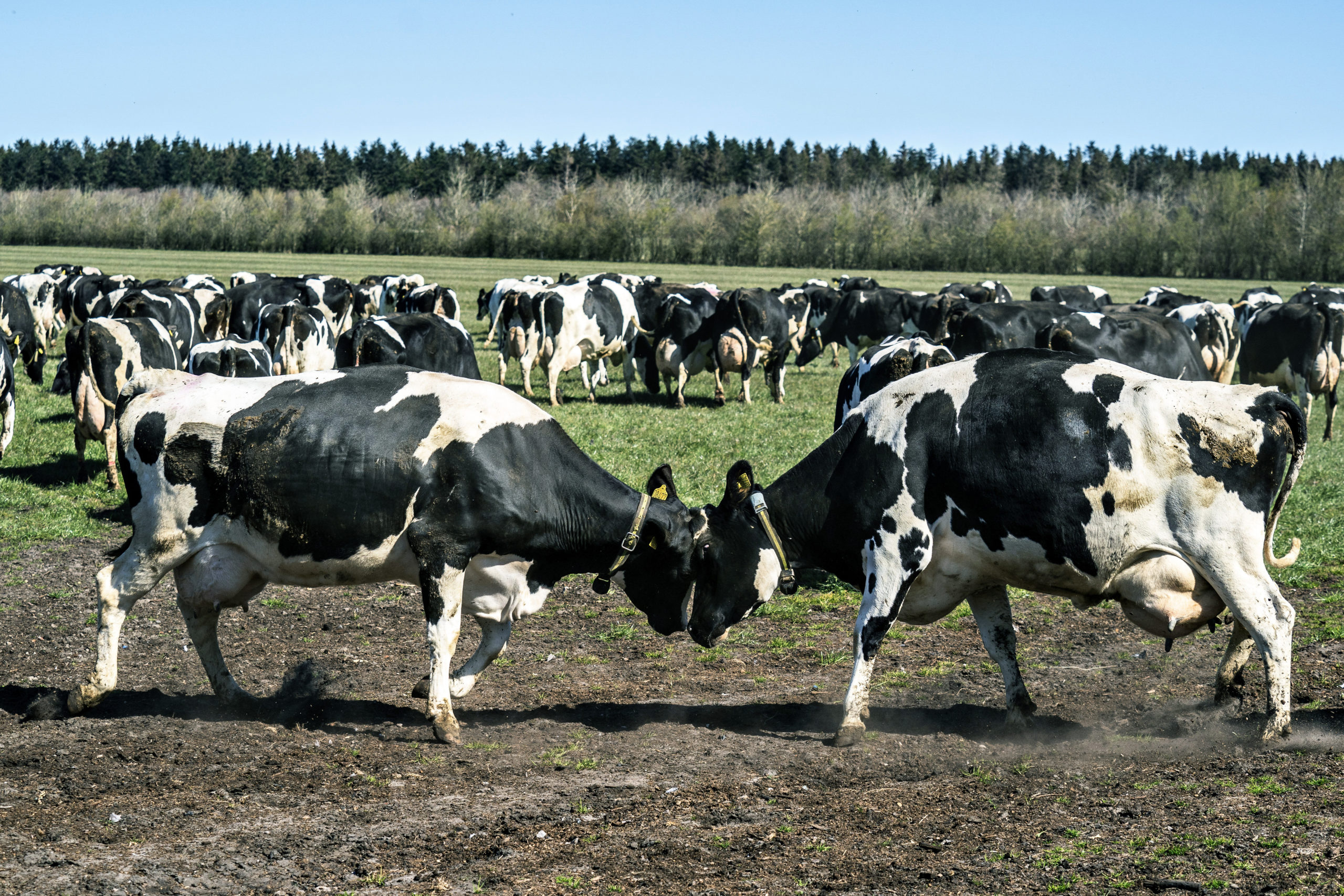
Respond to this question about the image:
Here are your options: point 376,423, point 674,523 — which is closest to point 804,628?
point 674,523

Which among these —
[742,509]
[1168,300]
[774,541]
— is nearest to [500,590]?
[742,509]

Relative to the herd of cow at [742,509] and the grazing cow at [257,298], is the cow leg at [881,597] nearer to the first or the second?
the herd of cow at [742,509]

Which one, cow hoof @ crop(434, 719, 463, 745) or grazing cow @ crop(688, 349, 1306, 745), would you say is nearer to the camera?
grazing cow @ crop(688, 349, 1306, 745)

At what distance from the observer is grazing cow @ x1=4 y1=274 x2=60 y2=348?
34625 millimetres

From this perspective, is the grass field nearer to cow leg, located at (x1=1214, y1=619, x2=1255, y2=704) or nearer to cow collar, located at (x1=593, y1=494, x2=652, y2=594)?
cow leg, located at (x1=1214, y1=619, x2=1255, y2=704)

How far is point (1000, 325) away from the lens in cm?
2236

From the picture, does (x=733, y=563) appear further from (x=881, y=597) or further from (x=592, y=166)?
(x=592, y=166)

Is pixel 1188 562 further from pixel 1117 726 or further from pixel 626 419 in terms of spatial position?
pixel 626 419

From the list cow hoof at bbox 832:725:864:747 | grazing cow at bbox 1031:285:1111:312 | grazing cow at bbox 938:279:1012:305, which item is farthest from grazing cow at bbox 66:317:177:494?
grazing cow at bbox 1031:285:1111:312

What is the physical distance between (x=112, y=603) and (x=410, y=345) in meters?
10.4

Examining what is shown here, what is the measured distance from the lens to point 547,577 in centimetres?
746

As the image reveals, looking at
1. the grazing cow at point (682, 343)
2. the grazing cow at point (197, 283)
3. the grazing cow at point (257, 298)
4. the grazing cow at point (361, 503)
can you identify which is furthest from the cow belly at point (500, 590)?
the grazing cow at point (197, 283)

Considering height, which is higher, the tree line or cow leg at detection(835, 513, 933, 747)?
the tree line

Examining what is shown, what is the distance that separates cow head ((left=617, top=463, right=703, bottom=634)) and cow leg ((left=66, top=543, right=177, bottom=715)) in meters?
2.83
